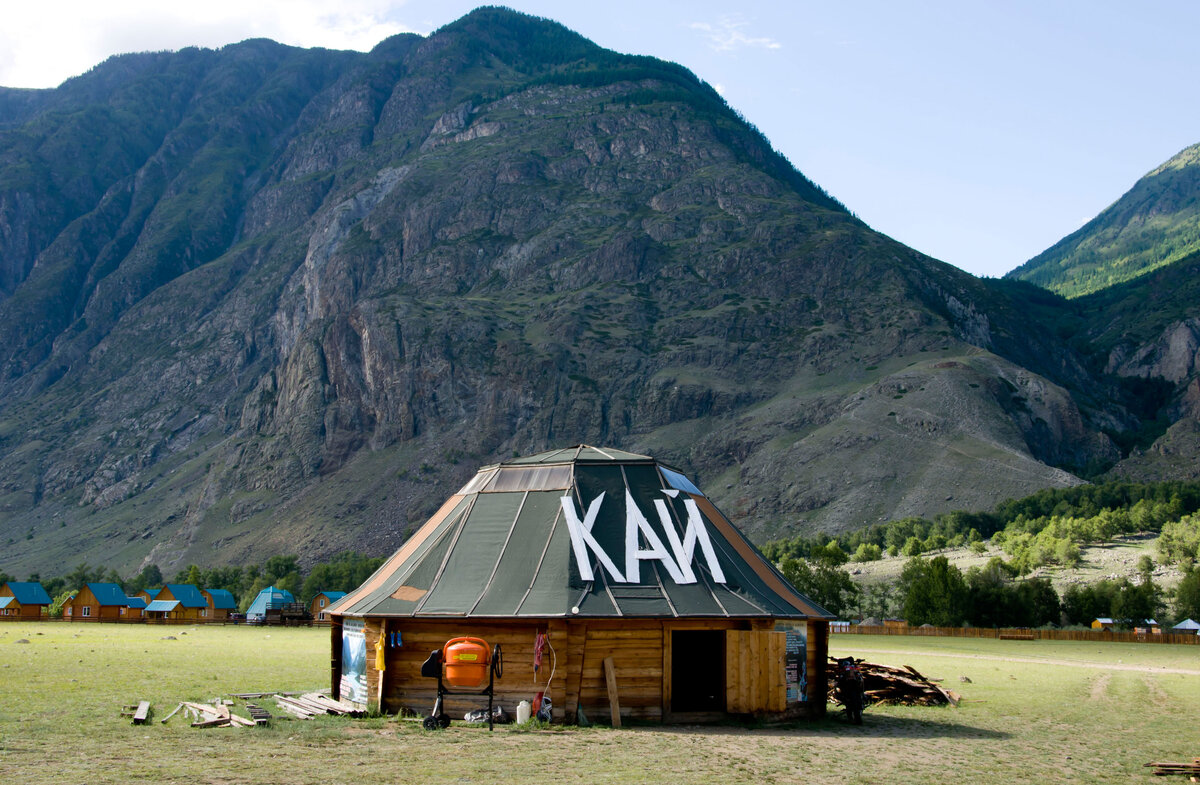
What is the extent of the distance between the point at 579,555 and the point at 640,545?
188 cm

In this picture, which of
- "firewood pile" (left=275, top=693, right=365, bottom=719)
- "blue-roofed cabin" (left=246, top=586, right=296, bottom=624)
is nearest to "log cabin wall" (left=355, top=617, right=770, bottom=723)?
"firewood pile" (left=275, top=693, right=365, bottom=719)

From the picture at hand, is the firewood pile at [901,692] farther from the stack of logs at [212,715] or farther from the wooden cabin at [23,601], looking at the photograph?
the wooden cabin at [23,601]

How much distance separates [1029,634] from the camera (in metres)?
96.6

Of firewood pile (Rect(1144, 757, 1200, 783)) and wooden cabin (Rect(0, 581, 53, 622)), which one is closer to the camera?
firewood pile (Rect(1144, 757, 1200, 783))

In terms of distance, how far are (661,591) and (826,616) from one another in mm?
5183

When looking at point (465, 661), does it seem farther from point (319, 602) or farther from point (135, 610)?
point (135, 610)

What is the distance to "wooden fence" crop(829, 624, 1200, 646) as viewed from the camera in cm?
9331

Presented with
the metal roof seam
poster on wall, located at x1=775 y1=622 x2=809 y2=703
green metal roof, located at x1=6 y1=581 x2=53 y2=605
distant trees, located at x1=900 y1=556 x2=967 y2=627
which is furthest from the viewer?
green metal roof, located at x1=6 y1=581 x2=53 y2=605

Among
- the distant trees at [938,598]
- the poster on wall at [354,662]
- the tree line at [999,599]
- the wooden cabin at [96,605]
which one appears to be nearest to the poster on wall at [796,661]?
the poster on wall at [354,662]

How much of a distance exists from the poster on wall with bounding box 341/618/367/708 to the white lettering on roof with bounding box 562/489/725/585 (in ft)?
20.5

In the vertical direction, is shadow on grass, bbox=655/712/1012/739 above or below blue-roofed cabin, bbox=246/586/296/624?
above

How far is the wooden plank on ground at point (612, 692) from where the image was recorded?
26156 millimetres

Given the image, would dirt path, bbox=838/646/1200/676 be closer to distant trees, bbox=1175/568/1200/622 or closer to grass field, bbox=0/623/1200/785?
grass field, bbox=0/623/1200/785

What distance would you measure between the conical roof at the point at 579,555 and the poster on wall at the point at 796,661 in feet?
1.74
